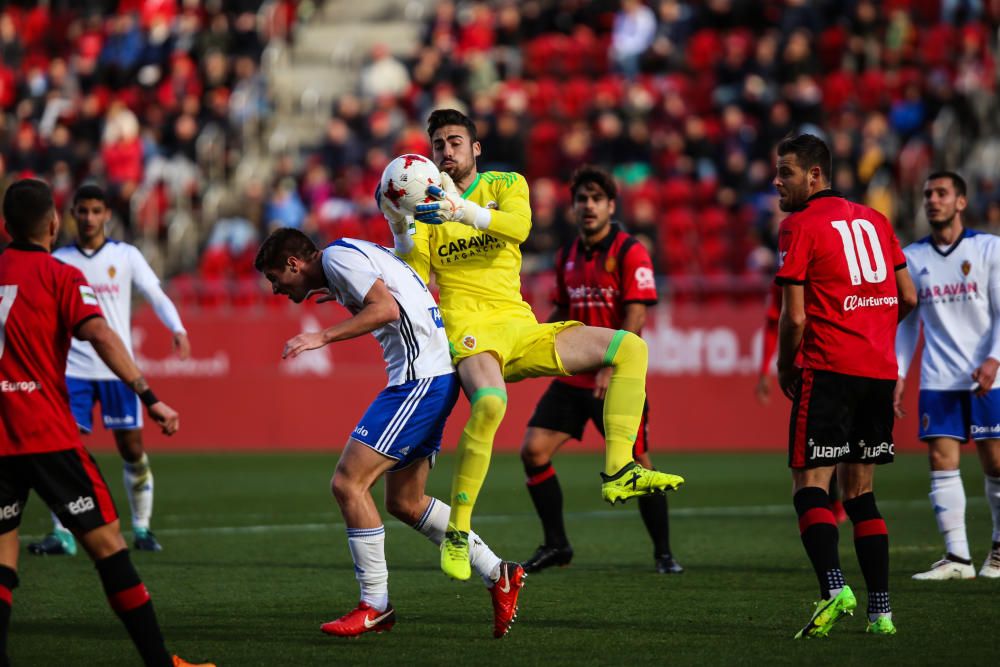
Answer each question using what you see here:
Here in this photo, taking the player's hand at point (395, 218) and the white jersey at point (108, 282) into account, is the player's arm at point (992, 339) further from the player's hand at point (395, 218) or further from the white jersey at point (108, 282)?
the white jersey at point (108, 282)

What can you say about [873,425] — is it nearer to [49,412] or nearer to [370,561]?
[370,561]

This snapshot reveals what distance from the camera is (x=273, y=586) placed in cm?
940

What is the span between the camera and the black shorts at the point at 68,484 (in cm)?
616

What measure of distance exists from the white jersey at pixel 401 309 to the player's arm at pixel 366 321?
0.29 feet

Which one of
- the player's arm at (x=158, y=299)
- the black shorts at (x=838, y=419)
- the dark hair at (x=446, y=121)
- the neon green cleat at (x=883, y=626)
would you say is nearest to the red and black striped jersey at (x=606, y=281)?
the dark hair at (x=446, y=121)

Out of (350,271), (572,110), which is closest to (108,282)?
(350,271)

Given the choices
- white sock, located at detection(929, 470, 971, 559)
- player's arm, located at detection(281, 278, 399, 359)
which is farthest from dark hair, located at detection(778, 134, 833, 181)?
white sock, located at detection(929, 470, 971, 559)

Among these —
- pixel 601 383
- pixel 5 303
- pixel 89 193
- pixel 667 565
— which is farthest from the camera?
pixel 89 193

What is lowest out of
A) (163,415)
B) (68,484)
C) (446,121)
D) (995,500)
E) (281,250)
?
(995,500)

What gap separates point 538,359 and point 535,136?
14.7 meters

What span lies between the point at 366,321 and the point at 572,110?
54.2 ft

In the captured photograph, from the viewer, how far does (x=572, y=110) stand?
23.3 m

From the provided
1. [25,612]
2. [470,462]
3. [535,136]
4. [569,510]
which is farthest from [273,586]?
[535,136]

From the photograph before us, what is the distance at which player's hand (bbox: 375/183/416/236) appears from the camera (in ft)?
25.6
